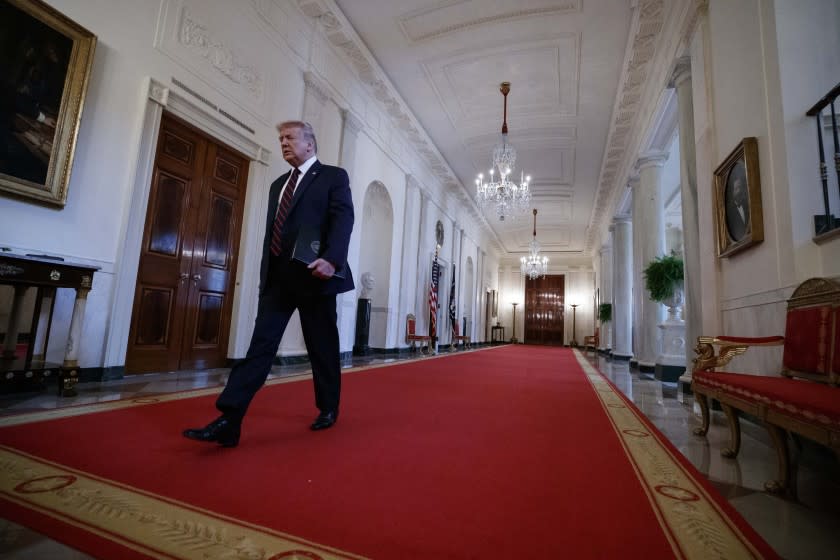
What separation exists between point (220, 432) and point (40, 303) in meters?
2.30

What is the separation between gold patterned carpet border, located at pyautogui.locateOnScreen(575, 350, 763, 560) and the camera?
950 millimetres

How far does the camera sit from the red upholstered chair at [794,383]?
1162mm

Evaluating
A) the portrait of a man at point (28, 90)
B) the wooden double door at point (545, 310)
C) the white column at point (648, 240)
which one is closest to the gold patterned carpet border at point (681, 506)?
the portrait of a man at point (28, 90)

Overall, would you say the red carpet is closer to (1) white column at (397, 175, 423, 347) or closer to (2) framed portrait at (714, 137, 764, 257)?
(2) framed portrait at (714, 137, 764, 257)

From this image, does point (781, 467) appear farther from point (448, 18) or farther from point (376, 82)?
point (376, 82)

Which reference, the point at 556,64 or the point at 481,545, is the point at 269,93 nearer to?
the point at 556,64

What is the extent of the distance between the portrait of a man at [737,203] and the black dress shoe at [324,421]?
300cm

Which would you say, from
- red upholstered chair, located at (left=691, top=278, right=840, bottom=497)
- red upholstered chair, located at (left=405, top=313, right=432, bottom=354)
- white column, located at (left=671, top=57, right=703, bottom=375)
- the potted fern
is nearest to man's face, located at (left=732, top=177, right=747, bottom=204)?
white column, located at (left=671, top=57, right=703, bottom=375)

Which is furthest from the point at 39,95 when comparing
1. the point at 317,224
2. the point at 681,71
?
the point at 681,71

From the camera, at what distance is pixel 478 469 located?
4.66 ft

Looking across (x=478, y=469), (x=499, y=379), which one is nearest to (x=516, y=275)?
(x=499, y=379)

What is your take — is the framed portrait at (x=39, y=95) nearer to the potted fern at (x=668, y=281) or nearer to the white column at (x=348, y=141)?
the white column at (x=348, y=141)

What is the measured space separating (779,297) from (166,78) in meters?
4.78

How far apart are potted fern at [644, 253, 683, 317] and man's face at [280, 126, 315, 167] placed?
16.7 ft
